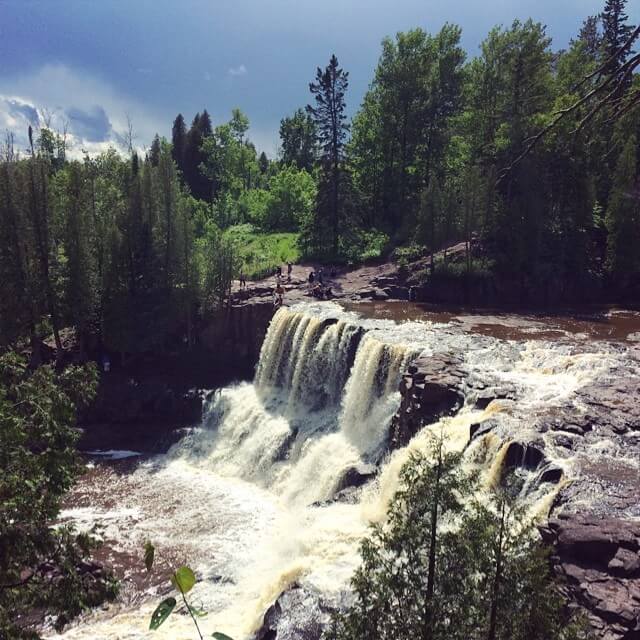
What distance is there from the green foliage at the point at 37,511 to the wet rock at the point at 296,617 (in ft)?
15.7

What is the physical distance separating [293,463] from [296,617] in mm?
11951

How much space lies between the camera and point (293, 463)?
24.3m

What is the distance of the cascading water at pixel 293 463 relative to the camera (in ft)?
51.0

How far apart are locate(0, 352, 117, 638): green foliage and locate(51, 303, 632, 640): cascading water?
6639 millimetres

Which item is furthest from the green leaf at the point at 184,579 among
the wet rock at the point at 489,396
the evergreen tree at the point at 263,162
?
the evergreen tree at the point at 263,162

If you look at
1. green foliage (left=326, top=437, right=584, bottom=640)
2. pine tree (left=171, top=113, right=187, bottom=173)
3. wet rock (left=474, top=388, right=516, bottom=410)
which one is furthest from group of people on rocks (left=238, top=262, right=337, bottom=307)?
pine tree (left=171, top=113, right=187, bottom=173)

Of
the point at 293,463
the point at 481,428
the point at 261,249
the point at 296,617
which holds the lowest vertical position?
the point at 293,463

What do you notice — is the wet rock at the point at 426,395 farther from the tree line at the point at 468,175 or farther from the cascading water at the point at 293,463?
the tree line at the point at 468,175

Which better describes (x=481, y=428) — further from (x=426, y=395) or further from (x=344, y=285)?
(x=344, y=285)

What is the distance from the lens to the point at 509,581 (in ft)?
21.3

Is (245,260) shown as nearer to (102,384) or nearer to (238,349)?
(238,349)

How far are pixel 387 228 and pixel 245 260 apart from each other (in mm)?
12573

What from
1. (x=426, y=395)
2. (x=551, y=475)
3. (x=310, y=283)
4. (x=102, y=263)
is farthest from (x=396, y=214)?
(x=551, y=475)

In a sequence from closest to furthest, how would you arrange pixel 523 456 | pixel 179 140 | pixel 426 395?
pixel 523 456 < pixel 426 395 < pixel 179 140
